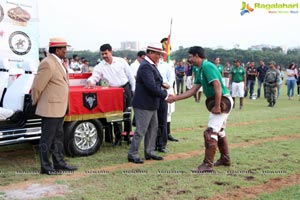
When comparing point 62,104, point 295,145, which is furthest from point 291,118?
point 62,104

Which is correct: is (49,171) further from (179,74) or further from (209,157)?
(179,74)

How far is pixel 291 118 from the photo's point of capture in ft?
38.9

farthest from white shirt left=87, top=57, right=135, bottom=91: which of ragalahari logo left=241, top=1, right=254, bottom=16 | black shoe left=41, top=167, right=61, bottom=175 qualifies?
ragalahari logo left=241, top=1, right=254, bottom=16

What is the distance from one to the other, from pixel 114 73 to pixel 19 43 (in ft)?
10.8

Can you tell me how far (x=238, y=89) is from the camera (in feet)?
50.4

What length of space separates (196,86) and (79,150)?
2.25 metres

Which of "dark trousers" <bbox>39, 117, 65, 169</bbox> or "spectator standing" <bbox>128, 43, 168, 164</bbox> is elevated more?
"spectator standing" <bbox>128, 43, 168, 164</bbox>

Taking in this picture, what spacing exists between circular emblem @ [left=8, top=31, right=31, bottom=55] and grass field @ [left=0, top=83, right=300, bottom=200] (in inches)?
110

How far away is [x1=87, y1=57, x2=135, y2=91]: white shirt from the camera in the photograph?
7.56 m

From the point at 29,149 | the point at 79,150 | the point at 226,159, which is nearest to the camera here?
the point at 226,159

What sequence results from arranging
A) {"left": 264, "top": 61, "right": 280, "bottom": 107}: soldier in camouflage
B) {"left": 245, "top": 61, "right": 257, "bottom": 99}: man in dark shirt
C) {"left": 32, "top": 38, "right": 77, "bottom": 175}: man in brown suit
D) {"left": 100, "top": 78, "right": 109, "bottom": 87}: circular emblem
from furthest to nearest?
{"left": 245, "top": 61, "right": 257, "bottom": 99}: man in dark shirt < {"left": 264, "top": 61, "right": 280, "bottom": 107}: soldier in camouflage < {"left": 100, "top": 78, "right": 109, "bottom": 87}: circular emblem < {"left": 32, "top": 38, "right": 77, "bottom": 175}: man in brown suit

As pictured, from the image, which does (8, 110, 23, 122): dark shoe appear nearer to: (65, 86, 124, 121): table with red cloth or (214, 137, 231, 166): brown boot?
(65, 86, 124, 121): table with red cloth

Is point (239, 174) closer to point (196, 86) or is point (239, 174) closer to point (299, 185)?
point (299, 185)

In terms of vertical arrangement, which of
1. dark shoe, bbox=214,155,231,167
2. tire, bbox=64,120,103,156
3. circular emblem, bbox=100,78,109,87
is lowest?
dark shoe, bbox=214,155,231,167
